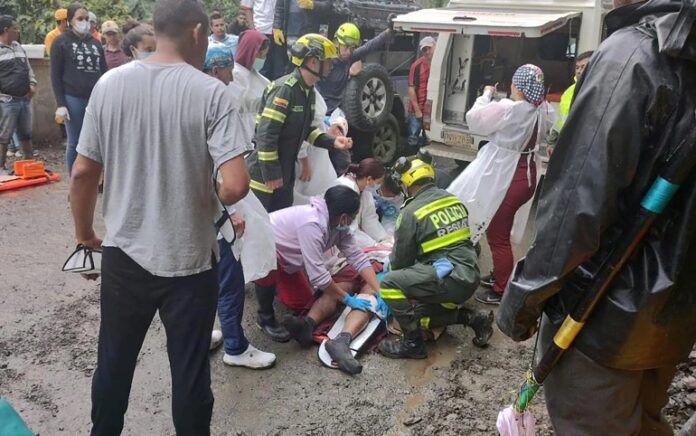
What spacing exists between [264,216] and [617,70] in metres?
2.46

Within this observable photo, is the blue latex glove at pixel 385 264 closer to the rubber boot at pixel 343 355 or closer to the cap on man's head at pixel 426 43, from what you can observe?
the rubber boot at pixel 343 355

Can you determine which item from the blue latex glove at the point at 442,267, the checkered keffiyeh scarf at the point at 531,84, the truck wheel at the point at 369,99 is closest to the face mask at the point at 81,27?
the truck wheel at the point at 369,99

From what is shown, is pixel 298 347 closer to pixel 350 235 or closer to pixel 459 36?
pixel 350 235

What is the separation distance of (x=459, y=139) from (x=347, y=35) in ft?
5.31

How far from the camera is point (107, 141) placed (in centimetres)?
235

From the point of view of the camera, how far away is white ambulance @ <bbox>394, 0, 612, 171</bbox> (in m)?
6.11

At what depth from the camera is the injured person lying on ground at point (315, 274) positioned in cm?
399

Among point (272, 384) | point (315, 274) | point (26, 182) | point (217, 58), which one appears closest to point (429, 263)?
point (315, 274)

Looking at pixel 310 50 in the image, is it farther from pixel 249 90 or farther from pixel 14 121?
pixel 14 121

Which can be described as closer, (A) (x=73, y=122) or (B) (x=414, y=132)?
(A) (x=73, y=122)

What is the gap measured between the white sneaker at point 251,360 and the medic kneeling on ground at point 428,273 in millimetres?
704

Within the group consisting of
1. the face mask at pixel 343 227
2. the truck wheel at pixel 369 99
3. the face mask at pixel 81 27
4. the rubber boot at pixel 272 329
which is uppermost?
the face mask at pixel 81 27

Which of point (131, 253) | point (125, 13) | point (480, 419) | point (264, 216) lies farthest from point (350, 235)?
point (125, 13)

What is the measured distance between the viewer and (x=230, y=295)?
3.66 m
